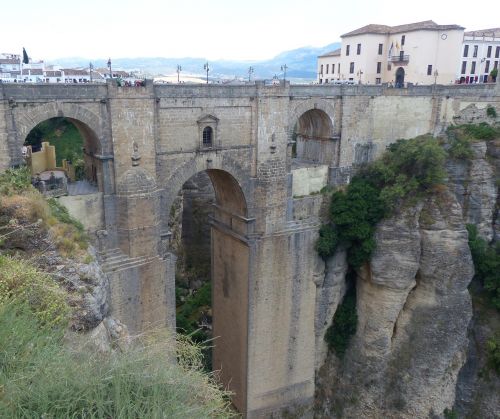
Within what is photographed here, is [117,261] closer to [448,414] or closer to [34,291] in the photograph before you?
[34,291]

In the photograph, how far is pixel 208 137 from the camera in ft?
58.7

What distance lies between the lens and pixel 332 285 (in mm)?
21922

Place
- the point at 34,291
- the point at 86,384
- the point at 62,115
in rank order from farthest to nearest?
the point at 62,115 < the point at 34,291 < the point at 86,384

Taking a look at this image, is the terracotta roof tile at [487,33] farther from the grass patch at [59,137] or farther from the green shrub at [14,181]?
the green shrub at [14,181]

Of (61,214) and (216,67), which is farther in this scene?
(216,67)

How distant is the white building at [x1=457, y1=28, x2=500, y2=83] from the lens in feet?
120

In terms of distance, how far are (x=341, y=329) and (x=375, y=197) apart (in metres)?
6.32

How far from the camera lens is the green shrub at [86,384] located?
5.93 meters

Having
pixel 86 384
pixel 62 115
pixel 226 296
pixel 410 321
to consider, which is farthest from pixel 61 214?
pixel 410 321

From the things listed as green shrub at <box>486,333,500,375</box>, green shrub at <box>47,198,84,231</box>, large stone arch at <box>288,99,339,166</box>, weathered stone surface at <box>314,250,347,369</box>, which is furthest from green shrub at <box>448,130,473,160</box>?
green shrub at <box>47,198,84,231</box>

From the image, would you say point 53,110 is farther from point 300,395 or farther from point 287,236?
point 300,395

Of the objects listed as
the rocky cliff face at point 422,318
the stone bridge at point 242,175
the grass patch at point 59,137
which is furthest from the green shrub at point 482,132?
the grass patch at point 59,137

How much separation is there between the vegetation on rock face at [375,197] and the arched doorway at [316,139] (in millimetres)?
1851

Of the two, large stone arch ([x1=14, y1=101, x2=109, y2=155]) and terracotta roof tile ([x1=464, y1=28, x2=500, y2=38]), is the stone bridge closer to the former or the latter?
large stone arch ([x1=14, y1=101, x2=109, y2=155])
